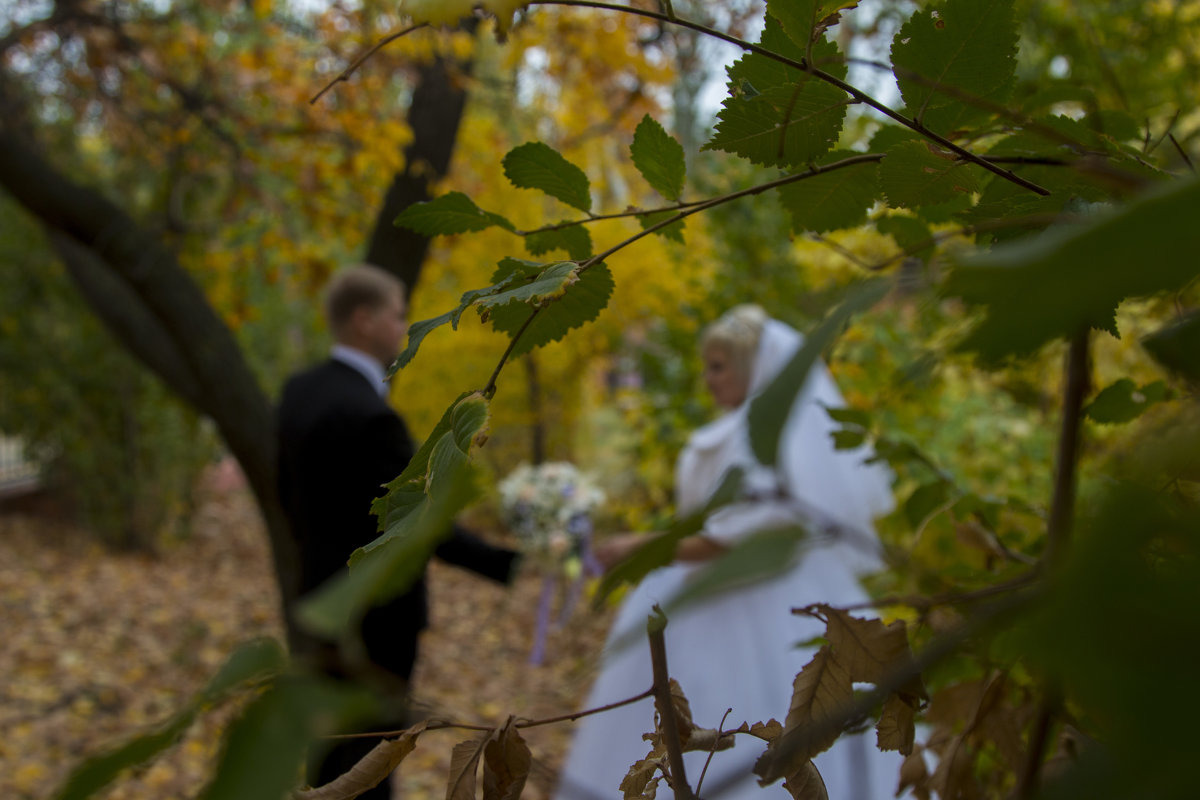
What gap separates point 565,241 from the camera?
0.63m

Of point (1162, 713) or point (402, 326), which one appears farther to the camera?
point (402, 326)

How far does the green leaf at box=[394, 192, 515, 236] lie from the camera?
61 cm

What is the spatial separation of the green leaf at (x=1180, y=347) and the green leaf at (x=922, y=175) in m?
0.25

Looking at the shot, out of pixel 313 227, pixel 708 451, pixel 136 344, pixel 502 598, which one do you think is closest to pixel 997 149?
pixel 708 451

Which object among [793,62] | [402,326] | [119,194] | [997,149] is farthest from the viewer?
[119,194]

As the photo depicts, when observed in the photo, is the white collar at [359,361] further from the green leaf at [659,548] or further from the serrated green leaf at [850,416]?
the green leaf at [659,548]

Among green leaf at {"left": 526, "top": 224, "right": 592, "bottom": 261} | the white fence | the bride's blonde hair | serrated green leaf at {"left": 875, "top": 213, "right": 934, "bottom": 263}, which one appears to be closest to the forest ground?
the white fence

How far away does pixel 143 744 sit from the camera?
0.27 metres

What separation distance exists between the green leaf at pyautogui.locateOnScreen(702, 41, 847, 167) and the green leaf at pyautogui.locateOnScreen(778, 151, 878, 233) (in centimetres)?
7

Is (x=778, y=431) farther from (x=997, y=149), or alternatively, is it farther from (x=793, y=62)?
(x=997, y=149)

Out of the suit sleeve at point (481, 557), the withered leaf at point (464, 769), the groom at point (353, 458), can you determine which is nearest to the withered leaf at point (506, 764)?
the withered leaf at point (464, 769)

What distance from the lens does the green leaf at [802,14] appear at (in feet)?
1.55

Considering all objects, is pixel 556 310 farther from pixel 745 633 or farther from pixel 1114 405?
pixel 745 633

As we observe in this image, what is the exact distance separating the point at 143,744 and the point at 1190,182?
0.34m
